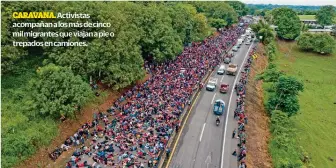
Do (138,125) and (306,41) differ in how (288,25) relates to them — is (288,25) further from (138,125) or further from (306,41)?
(138,125)

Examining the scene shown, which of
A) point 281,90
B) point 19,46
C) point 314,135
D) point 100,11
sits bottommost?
point 314,135

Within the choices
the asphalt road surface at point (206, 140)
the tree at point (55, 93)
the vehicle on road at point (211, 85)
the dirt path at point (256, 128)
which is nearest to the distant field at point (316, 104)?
the dirt path at point (256, 128)

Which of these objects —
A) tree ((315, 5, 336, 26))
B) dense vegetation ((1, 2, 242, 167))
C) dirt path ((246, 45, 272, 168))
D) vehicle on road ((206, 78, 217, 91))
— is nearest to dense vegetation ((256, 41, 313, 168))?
dirt path ((246, 45, 272, 168))

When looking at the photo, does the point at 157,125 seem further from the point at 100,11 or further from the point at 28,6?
the point at 28,6

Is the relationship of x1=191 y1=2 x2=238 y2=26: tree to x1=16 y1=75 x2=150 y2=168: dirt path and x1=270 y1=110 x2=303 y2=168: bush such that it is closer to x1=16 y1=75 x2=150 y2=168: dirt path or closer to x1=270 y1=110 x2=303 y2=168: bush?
x1=16 y1=75 x2=150 y2=168: dirt path

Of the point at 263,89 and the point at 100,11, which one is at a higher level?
the point at 100,11

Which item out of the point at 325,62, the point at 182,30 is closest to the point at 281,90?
the point at 182,30

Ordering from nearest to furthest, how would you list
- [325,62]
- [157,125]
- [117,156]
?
[117,156] < [157,125] < [325,62]
